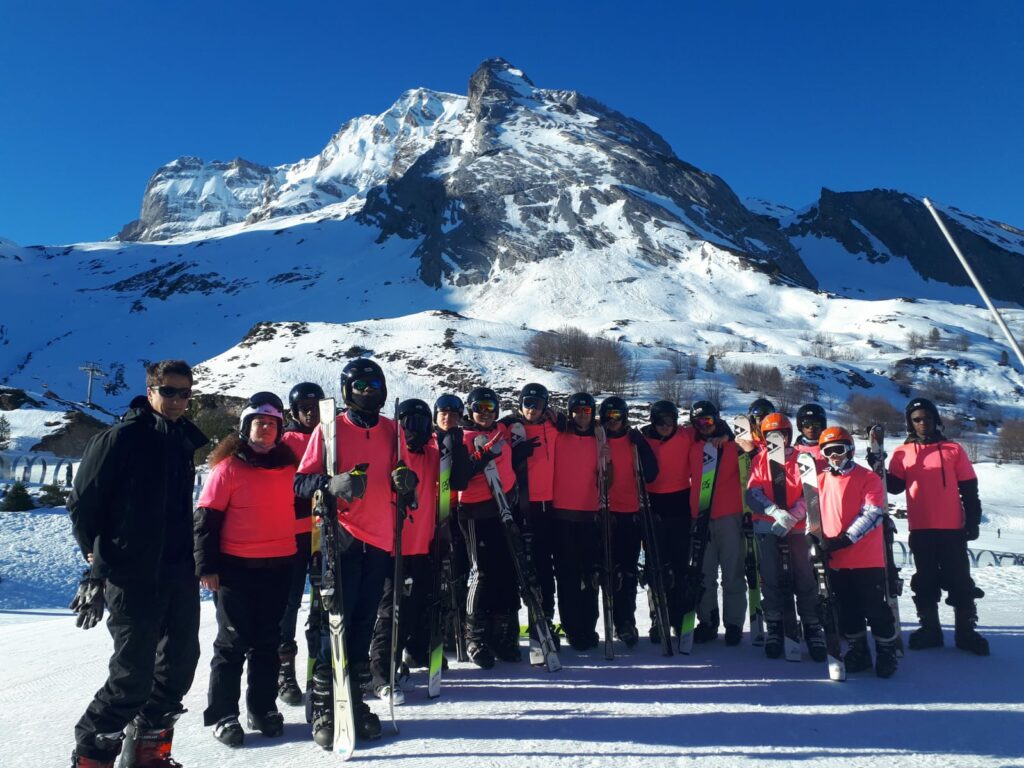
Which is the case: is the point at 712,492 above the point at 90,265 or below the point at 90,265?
below

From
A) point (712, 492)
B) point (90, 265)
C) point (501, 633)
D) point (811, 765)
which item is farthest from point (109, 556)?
point (90, 265)

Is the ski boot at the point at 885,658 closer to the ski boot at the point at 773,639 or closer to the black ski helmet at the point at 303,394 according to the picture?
the ski boot at the point at 773,639

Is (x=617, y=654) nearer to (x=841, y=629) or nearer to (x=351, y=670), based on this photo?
(x=841, y=629)

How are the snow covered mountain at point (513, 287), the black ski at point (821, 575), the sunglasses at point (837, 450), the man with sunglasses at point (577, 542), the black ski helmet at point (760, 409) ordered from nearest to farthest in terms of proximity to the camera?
the black ski at point (821, 575) < the sunglasses at point (837, 450) < the man with sunglasses at point (577, 542) < the black ski helmet at point (760, 409) < the snow covered mountain at point (513, 287)

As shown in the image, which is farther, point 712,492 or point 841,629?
point 712,492

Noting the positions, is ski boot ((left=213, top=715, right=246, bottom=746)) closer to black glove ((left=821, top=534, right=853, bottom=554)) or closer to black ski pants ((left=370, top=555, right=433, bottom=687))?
black ski pants ((left=370, top=555, right=433, bottom=687))

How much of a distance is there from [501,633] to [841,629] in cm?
270

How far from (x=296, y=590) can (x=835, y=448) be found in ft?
14.1

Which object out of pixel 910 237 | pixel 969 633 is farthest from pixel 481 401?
pixel 910 237

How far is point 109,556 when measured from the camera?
3428 mm

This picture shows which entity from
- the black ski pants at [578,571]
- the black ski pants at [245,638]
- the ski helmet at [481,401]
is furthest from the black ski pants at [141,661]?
the black ski pants at [578,571]

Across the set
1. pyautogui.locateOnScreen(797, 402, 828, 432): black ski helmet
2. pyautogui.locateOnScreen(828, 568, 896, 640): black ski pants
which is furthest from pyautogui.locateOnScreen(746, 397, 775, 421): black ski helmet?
pyautogui.locateOnScreen(828, 568, 896, 640): black ski pants

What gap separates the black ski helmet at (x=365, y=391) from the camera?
177 inches

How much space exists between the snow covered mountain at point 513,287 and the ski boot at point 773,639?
149 ft
